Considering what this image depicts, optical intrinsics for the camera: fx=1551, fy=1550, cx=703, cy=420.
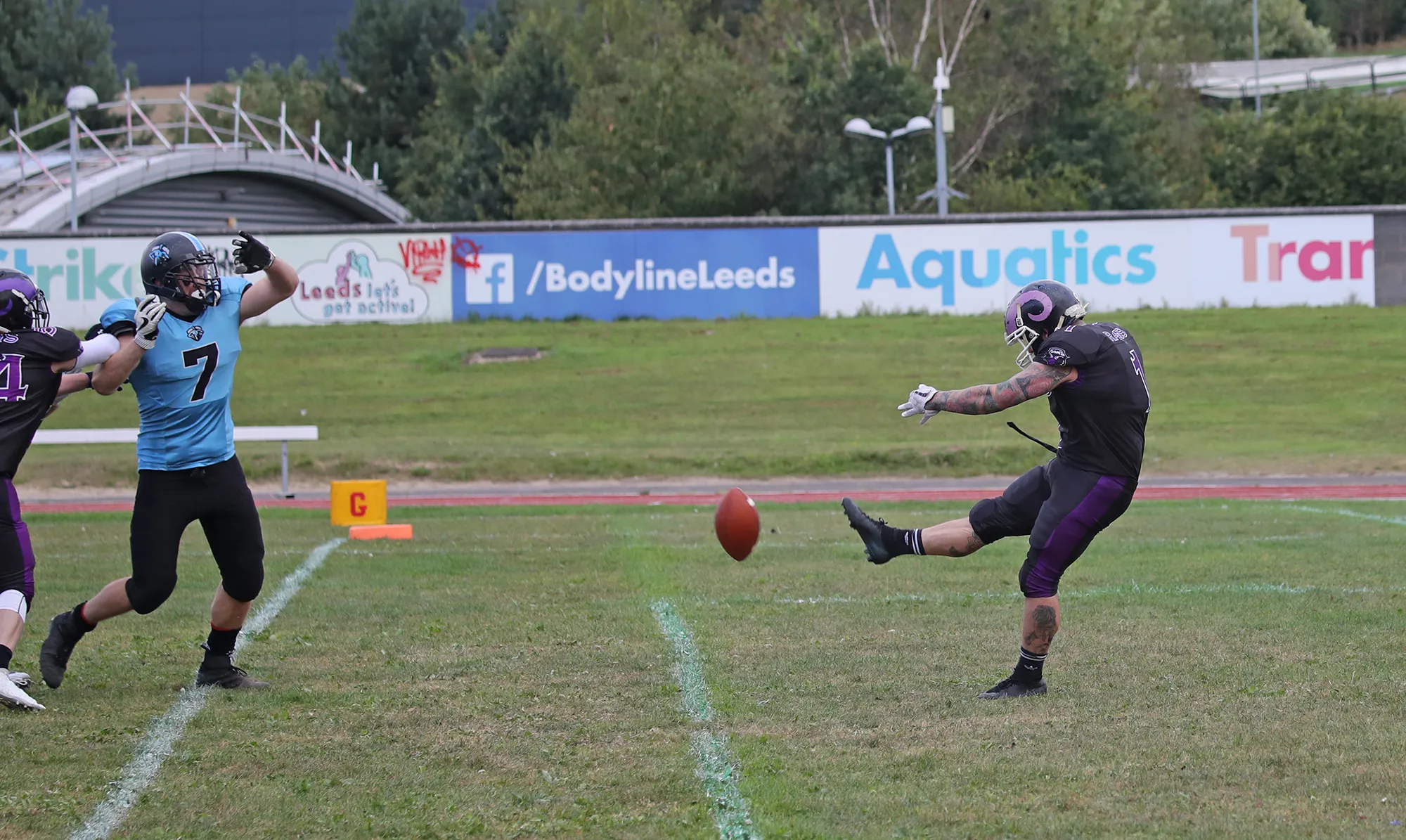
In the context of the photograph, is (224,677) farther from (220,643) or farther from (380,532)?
(380,532)

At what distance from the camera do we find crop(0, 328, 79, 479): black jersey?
23.1 feet

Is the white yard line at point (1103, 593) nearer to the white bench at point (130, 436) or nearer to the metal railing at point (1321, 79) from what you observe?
the white bench at point (130, 436)

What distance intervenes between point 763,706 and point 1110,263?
2473 centimetres

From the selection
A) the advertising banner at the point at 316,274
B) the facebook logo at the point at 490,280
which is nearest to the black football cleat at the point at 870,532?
the facebook logo at the point at 490,280

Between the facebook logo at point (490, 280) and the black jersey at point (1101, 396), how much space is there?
2397 cm

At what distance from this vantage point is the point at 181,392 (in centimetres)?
699

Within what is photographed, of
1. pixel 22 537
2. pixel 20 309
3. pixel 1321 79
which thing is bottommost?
pixel 22 537

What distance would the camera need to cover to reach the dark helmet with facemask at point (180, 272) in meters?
6.92

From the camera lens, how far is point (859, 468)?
21.9 meters

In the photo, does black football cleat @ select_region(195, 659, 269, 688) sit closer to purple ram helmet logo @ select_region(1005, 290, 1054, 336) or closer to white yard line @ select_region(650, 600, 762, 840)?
white yard line @ select_region(650, 600, 762, 840)

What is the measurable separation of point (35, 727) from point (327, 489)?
14.5 m

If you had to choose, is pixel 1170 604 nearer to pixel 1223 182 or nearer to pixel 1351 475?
pixel 1351 475

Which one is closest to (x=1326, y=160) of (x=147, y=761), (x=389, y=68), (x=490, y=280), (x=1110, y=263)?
(x=1110, y=263)

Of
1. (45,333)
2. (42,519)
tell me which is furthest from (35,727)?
(42,519)
